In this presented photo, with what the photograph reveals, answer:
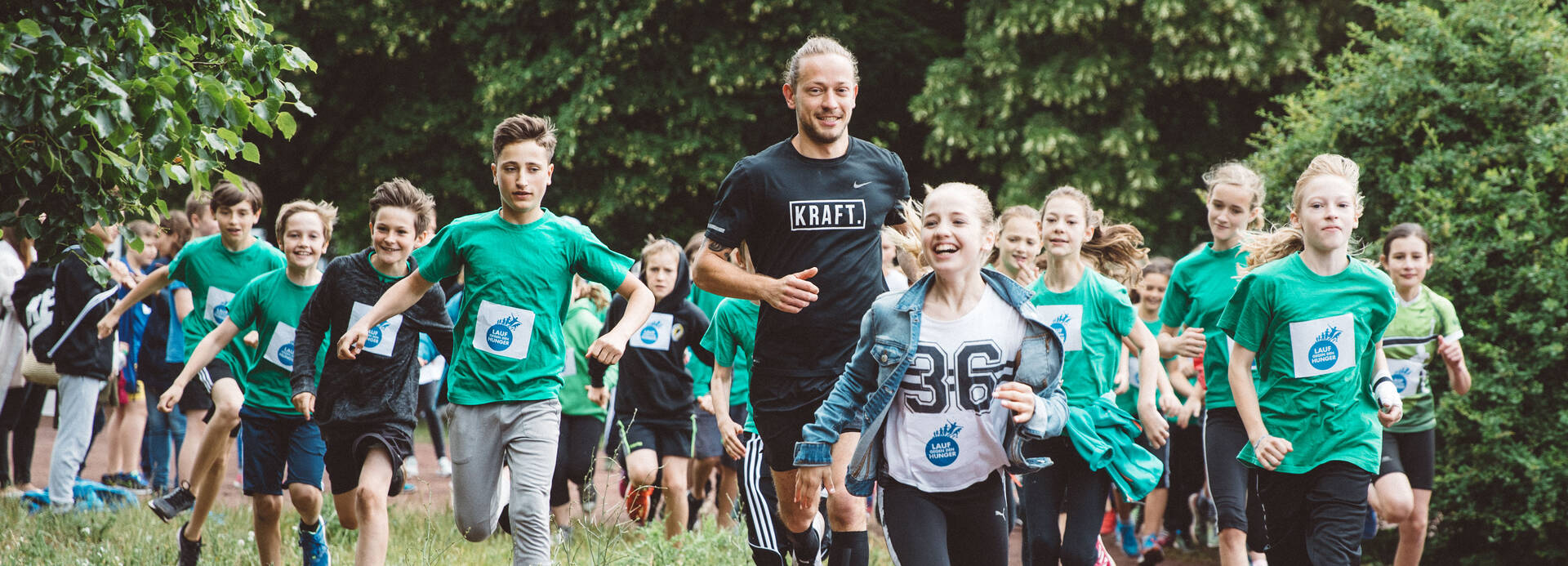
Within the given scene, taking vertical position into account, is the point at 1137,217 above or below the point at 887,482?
above

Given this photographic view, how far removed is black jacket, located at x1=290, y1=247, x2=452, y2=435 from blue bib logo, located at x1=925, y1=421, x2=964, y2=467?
2670 mm

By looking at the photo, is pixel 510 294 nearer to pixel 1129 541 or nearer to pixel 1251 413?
pixel 1251 413

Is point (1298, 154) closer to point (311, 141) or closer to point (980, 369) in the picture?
point (980, 369)

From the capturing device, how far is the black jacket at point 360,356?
Result: 5934 millimetres

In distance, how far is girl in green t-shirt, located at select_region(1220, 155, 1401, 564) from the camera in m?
5.10

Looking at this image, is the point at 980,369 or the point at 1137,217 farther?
the point at 1137,217

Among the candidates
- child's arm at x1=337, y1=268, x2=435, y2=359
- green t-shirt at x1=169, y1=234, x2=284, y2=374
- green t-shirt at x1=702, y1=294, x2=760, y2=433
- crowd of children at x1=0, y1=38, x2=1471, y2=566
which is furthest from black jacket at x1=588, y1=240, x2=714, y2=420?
child's arm at x1=337, y1=268, x2=435, y2=359

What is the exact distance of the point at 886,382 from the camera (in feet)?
14.1

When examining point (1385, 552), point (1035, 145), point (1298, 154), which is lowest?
point (1385, 552)

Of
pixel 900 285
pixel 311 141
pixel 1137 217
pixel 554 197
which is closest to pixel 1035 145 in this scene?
pixel 1137 217

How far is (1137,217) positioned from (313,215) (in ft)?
37.9

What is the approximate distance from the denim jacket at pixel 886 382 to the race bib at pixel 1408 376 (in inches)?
137

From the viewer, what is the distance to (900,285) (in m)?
8.62

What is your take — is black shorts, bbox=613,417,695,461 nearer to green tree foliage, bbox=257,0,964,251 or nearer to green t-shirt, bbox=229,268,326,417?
green t-shirt, bbox=229,268,326,417
